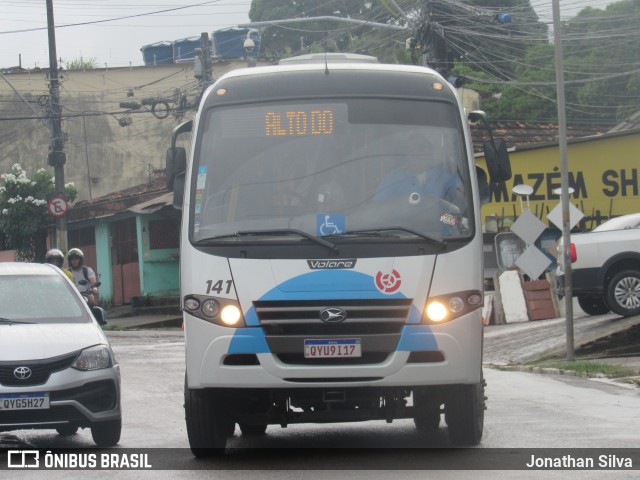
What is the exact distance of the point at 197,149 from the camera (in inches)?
387

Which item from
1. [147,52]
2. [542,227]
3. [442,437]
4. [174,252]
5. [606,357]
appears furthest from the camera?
[147,52]

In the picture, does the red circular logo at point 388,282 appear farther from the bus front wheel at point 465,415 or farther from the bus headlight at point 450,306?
the bus front wheel at point 465,415

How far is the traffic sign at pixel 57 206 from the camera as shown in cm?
3646

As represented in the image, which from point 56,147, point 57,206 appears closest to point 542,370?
point 57,206

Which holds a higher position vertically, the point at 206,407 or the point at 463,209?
the point at 463,209

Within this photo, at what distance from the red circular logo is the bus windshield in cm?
37

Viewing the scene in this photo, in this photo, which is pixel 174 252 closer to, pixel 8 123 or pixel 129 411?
pixel 8 123

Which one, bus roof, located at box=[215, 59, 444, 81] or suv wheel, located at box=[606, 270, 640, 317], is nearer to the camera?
bus roof, located at box=[215, 59, 444, 81]

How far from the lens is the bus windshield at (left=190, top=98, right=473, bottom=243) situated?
Result: 946 cm

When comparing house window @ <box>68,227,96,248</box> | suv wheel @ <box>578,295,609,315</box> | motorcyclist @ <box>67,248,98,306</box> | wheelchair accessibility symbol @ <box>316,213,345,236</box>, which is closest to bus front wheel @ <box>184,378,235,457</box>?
wheelchair accessibility symbol @ <box>316,213,345,236</box>

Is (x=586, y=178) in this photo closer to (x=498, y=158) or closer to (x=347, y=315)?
(x=498, y=158)

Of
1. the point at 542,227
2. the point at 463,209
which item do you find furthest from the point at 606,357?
the point at 463,209

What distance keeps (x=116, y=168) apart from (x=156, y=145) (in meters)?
2.12

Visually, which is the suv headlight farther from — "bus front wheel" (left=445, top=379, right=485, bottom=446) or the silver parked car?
"bus front wheel" (left=445, top=379, right=485, bottom=446)
